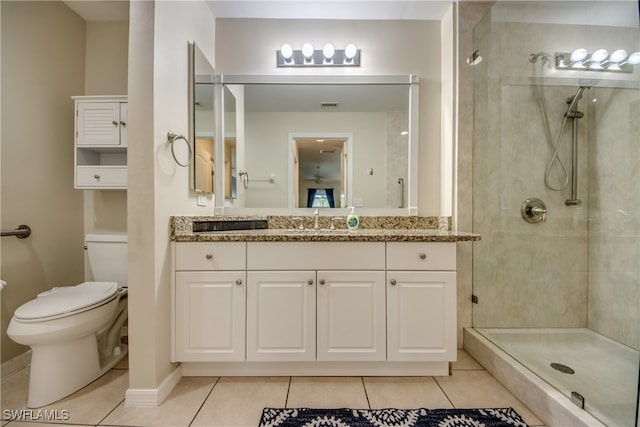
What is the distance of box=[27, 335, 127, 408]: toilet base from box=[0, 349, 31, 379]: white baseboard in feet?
1.39

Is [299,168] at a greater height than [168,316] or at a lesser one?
greater

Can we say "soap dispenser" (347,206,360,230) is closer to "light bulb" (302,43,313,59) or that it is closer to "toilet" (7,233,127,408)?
"light bulb" (302,43,313,59)

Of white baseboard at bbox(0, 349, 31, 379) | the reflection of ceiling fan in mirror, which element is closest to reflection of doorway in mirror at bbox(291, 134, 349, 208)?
the reflection of ceiling fan in mirror

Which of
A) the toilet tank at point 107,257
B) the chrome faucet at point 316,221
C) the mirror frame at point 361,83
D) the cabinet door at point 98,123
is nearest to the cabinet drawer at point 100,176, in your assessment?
the cabinet door at point 98,123

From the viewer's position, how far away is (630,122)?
1.57 meters

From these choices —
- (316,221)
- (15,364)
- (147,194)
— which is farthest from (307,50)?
(15,364)

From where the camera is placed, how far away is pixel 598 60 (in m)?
1.62

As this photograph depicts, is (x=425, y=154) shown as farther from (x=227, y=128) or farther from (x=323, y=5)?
(x=227, y=128)

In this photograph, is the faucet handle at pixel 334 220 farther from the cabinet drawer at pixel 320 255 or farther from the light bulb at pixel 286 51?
the light bulb at pixel 286 51

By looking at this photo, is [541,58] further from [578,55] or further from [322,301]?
[322,301]

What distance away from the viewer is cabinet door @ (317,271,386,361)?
153 cm

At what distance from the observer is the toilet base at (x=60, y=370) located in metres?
1.34

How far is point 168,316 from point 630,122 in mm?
2834

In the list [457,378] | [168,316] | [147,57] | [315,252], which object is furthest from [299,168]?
[457,378]
